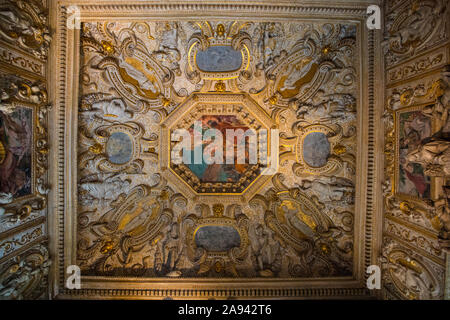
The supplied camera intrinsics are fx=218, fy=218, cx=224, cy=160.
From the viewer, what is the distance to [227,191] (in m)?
5.17

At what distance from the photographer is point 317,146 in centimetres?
501

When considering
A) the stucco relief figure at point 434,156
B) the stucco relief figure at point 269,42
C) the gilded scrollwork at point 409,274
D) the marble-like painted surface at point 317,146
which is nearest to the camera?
the stucco relief figure at point 434,156

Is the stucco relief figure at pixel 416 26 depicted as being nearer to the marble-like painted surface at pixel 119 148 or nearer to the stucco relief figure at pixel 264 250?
the stucco relief figure at pixel 264 250

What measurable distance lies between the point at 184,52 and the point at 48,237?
16.7ft

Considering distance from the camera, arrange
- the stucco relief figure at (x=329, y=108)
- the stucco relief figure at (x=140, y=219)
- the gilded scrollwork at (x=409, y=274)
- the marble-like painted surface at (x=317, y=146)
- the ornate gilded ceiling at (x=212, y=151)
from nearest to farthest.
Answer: the gilded scrollwork at (x=409, y=274) → the ornate gilded ceiling at (x=212, y=151) → the stucco relief figure at (x=329, y=108) → the marble-like painted surface at (x=317, y=146) → the stucco relief figure at (x=140, y=219)

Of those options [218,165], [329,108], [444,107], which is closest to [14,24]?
[218,165]

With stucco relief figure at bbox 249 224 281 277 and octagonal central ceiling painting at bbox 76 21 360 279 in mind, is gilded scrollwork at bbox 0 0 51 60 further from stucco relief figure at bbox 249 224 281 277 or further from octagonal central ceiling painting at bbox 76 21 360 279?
stucco relief figure at bbox 249 224 281 277

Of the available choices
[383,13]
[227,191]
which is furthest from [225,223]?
[383,13]

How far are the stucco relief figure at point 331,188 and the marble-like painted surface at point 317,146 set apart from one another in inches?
17.6

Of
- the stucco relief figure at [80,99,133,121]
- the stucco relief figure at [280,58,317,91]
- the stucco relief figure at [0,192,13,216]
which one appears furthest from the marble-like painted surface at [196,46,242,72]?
the stucco relief figure at [0,192,13,216]

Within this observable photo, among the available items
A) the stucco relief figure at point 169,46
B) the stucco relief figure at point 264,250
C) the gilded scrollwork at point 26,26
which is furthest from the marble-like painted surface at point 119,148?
the stucco relief figure at point 264,250

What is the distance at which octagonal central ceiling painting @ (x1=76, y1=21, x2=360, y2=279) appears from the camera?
4836mm

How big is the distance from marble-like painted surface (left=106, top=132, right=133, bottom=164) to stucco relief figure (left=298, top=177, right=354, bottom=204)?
4083mm

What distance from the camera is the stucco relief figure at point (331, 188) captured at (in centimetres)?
503
